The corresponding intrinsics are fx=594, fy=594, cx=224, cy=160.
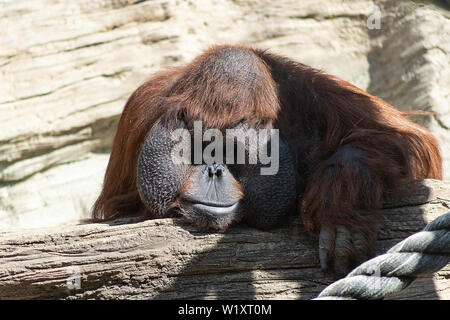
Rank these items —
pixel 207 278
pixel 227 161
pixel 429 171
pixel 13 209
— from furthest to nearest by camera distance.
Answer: pixel 13 209, pixel 429 171, pixel 227 161, pixel 207 278

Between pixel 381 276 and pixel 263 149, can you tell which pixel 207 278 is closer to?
pixel 263 149

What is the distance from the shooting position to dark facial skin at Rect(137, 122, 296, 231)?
2742 mm

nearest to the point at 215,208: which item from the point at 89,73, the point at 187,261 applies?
the point at 187,261

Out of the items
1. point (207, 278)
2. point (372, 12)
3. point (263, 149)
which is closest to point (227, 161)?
point (263, 149)

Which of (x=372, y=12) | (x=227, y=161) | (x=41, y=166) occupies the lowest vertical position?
(x=41, y=166)

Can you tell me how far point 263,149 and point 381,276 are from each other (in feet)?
3.40

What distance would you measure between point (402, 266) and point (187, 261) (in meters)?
1.07

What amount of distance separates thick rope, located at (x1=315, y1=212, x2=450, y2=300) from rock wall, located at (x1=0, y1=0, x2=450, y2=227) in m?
3.40

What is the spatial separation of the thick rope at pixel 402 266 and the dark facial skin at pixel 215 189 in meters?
0.85

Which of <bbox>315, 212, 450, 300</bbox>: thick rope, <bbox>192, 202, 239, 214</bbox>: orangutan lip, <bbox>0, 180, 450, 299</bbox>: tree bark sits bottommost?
<bbox>0, 180, 450, 299</bbox>: tree bark

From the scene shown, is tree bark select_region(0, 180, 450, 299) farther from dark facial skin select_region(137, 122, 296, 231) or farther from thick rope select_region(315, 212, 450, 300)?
thick rope select_region(315, 212, 450, 300)

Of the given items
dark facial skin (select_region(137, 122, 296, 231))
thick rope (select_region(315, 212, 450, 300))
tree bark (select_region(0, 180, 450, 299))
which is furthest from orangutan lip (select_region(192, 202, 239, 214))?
thick rope (select_region(315, 212, 450, 300))

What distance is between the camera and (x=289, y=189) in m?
2.81

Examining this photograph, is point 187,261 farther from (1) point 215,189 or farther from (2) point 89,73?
(2) point 89,73
